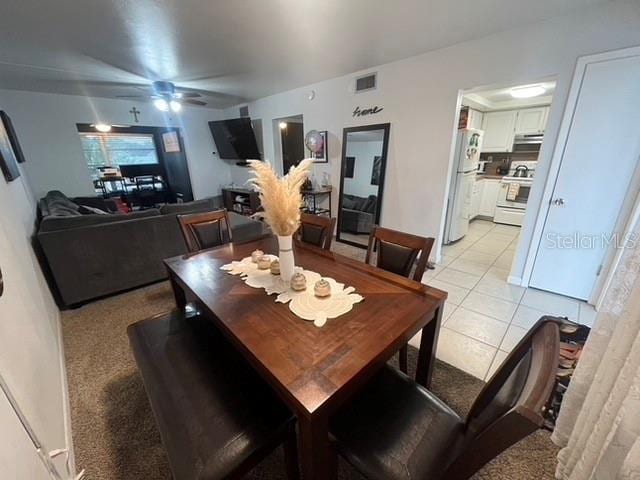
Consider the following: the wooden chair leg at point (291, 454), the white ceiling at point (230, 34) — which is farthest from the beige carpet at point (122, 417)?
the white ceiling at point (230, 34)

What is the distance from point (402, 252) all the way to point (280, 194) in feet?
2.72

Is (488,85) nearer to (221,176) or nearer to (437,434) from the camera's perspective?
(437,434)

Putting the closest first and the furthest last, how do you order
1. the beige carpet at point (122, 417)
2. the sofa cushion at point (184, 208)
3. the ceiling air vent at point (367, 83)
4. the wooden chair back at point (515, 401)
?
the wooden chair back at point (515, 401)
the beige carpet at point (122, 417)
the sofa cushion at point (184, 208)
the ceiling air vent at point (367, 83)

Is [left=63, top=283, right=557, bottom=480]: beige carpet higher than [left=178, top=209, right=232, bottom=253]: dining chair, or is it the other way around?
[left=178, top=209, right=232, bottom=253]: dining chair

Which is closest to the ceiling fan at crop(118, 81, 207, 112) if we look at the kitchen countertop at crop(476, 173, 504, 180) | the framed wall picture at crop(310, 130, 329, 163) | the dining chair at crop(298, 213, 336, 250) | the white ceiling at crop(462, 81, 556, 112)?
the framed wall picture at crop(310, 130, 329, 163)

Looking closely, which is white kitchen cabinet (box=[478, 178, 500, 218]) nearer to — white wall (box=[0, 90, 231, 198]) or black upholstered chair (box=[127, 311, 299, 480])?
black upholstered chair (box=[127, 311, 299, 480])

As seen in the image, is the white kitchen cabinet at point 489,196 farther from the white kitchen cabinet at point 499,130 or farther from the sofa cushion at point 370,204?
the sofa cushion at point 370,204

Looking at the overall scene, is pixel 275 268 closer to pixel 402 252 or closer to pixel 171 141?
pixel 402 252

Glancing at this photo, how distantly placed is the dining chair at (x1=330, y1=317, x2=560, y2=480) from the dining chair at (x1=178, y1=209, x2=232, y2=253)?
5.22 feet

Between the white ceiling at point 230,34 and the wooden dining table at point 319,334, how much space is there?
6.43 feet

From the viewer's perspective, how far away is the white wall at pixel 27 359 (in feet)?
2.99

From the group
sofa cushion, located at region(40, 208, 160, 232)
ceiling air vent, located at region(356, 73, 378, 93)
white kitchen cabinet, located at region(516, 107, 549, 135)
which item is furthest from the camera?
white kitchen cabinet, located at region(516, 107, 549, 135)

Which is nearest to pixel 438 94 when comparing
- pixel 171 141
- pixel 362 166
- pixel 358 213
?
pixel 362 166

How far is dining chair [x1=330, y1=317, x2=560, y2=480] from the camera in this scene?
1.78 feet
